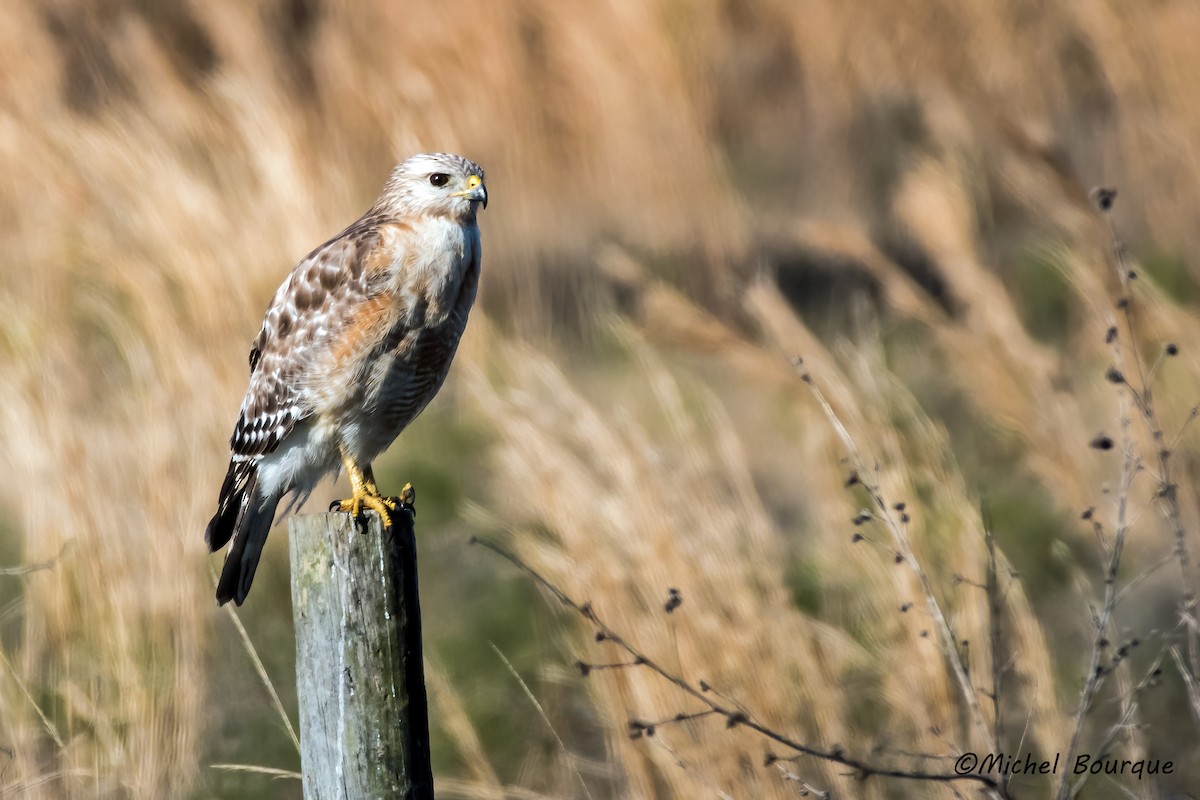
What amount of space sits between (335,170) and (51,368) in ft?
5.45

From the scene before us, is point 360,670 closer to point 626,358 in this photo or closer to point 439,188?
point 439,188

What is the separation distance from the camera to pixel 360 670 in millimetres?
2541

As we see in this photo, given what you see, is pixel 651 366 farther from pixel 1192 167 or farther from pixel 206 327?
pixel 1192 167

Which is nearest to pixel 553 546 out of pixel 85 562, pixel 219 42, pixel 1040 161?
pixel 85 562

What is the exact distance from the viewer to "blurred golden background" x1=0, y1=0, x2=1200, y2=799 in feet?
12.5

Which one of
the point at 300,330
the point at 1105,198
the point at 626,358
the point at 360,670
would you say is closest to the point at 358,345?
the point at 300,330

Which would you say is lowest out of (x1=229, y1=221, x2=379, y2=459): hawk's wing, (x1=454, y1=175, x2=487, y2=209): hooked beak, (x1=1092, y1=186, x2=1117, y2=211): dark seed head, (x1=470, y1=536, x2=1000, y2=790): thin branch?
(x1=470, y1=536, x2=1000, y2=790): thin branch

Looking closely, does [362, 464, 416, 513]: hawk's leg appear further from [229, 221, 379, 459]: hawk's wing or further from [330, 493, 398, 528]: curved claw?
[229, 221, 379, 459]: hawk's wing

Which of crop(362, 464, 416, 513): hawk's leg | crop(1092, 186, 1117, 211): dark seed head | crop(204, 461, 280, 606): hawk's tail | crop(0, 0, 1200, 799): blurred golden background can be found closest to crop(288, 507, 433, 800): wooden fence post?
crop(362, 464, 416, 513): hawk's leg

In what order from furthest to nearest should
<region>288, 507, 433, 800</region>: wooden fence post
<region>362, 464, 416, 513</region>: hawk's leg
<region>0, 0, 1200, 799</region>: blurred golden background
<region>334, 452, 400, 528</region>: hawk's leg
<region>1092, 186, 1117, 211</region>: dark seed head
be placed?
<region>0, 0, 1200, 799</region>: blurred golden background → <region>362, 464, 416, 513</region>: hawk's leg → <region>334, 452, 400, 528</region>: hawk's leg → <region>1092, 186, 1117, 211</region>: dark seed head → <region>288, 507, 433, 800</region>: wooden fence post

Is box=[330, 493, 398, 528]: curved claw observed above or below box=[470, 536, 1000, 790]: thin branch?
above

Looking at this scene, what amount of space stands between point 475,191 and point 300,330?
54 cm

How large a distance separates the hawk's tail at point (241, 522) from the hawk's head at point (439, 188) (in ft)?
2.40

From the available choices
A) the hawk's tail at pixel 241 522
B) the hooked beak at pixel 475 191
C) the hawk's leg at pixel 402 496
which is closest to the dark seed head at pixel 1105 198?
the hooked beak at pixel 475 191
